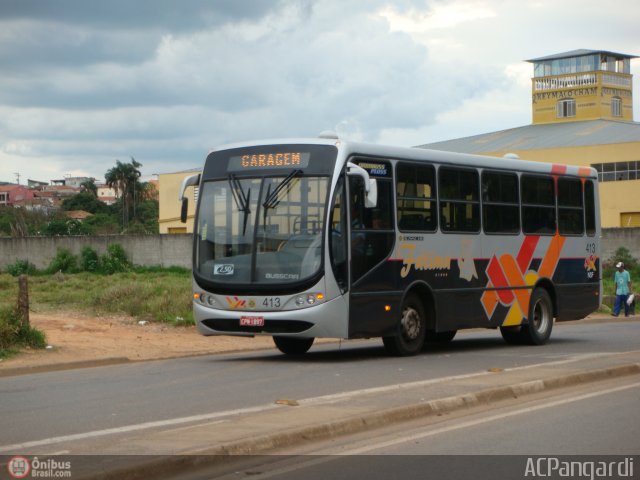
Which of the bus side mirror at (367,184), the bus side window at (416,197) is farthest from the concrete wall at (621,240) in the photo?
the bus side mirror at (367,184)

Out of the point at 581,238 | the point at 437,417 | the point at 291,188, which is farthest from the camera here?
the point at 581,238

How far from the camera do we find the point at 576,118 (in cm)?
7956

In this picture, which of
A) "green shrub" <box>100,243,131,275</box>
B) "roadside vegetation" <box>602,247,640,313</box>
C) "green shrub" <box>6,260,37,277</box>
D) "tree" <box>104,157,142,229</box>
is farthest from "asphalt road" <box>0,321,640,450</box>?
"tree" <box>104,157,142,229</box>

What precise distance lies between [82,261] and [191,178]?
3396 cm

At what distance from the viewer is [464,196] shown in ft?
63.7

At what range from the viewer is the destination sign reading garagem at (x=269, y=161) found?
1709 centimetres

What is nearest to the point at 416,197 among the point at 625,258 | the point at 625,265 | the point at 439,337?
the point at 439,337

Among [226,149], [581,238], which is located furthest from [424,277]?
[581,238]

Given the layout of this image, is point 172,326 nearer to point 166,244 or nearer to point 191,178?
point 191,178

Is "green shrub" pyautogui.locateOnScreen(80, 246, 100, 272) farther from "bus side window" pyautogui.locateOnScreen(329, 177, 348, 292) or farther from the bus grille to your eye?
"bus side window" pyautogui.locateOnScreen(329, 177, 348, 292)

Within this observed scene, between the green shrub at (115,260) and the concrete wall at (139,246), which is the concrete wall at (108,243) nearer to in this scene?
the concrete wall at (139,246)

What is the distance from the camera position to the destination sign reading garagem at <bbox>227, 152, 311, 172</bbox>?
17094 mm

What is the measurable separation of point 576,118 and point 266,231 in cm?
6617

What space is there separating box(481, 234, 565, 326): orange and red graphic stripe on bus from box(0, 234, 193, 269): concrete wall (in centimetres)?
3036
